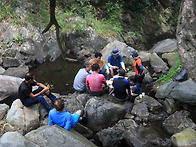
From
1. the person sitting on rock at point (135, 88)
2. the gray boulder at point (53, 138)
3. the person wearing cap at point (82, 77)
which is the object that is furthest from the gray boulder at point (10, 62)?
the gray boulder at point (53, 138)

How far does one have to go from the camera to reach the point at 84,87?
24.3ft

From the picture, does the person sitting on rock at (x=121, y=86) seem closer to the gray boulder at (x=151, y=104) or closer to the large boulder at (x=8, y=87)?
the gray boulder at (x=151, y=104)

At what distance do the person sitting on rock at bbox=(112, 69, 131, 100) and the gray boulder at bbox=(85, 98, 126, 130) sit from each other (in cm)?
78

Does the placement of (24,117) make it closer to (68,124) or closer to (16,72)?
(68,124)

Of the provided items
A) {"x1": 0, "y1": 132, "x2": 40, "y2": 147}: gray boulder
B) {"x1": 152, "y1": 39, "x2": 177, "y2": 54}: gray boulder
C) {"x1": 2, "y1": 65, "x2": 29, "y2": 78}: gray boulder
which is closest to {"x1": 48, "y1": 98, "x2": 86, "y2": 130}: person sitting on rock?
{"x1": 0, "y1": 132, "x2": 40, "y2": 147}: gray boulder

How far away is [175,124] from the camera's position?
6.08 metres

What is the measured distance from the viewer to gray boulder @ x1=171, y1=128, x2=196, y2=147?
515cm

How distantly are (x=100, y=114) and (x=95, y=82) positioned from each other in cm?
116

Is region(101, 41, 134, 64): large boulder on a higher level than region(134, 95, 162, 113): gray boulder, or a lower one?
higher

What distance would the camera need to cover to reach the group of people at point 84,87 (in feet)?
15.3

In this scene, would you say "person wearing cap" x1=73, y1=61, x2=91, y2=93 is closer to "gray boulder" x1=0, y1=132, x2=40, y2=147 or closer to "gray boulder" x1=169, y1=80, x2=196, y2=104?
"gray boulder" x1=169, y1=80, x2=196, y2=104

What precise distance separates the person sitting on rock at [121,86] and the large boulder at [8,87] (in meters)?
3.61

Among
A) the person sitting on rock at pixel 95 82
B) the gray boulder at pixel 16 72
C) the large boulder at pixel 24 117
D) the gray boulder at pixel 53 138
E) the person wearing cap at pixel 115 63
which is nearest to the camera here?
the gray boulder at pixel 53 138

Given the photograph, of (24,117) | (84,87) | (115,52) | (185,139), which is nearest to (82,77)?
(84,87)
